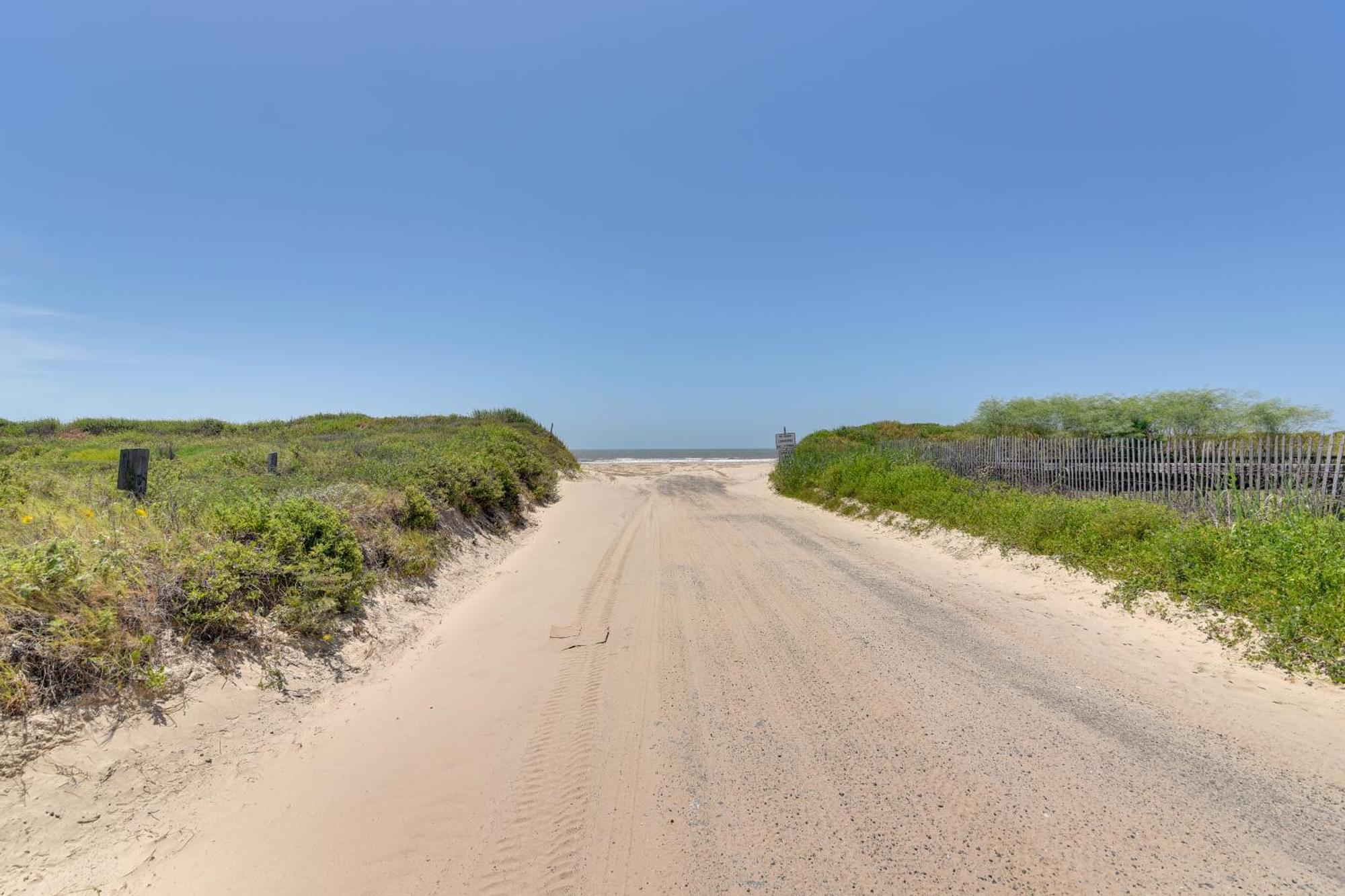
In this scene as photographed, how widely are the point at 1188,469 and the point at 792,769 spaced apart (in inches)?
442

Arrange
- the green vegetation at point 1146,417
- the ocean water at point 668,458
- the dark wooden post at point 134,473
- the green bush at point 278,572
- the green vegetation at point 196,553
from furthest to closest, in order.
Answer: the ocean water at point 668,458
the green vegetation at point 1146,417
the dark wooden post at point 134,473
the green bush at point 278,572
the green vegetation at point 196,553

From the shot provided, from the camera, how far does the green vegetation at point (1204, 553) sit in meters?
5.21

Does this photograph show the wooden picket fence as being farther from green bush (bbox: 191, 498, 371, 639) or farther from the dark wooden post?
the dark wooden post

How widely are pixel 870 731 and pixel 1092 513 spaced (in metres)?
7.22

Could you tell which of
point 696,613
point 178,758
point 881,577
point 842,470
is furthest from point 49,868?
point 842,470

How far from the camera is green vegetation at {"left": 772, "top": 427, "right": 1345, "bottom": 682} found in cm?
521

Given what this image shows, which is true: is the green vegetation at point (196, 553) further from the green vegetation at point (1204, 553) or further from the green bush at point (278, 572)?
the green vegetation at point (1204, 553)

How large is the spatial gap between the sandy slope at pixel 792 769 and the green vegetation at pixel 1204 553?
0.58 meters

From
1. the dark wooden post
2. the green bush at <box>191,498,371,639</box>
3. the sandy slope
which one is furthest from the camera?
the dark wooden post

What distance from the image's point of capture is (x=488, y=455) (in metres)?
15.1

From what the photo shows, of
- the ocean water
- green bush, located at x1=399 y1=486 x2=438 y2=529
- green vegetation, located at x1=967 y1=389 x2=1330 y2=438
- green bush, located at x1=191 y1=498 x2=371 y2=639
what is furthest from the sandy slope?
the ocean water

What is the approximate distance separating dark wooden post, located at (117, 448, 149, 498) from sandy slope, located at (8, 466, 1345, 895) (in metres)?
4.30

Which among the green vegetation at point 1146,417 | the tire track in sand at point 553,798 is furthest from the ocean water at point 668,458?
the tire track in sand at point 553,798

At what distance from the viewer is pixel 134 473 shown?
701 cm
